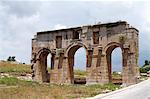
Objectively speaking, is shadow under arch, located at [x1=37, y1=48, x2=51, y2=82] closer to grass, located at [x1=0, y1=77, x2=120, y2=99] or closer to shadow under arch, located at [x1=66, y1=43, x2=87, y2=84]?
shadow under arch, located at [x1=66, y1=43, x2=87, y2=84]

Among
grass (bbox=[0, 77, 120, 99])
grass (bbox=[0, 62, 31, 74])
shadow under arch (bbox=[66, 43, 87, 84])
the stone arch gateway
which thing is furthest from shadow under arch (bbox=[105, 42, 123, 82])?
grass (bbox=[0, 62, 31, 74])

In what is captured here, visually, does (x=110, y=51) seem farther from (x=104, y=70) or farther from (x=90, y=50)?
(x=104, y=70)

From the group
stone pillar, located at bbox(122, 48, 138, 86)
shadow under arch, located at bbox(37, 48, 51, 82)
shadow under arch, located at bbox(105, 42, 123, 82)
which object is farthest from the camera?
shadow under arch, located at bbox(37, 48, 51, 82)

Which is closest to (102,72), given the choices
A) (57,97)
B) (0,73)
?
(0,73)

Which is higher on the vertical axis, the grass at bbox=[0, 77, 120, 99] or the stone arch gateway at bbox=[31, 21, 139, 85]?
the stone arch gateway at bbox=[31, 21, 139, 85]

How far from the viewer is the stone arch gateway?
3717 centimetres

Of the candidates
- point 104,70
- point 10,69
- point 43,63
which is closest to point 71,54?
point 43,63

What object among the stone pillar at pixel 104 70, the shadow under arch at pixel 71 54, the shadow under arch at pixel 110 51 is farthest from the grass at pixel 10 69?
the shadow under arch at pixel 110 51

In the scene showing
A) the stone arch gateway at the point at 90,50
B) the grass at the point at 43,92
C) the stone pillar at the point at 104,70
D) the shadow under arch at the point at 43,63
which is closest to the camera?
the grass at the point at 43,92

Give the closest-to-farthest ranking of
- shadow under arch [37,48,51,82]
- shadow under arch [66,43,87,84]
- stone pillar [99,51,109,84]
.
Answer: stone pillar [99,51,109,84] < shadow under arch [66,43,87,84] < shadow under arch [37,48,51,82]

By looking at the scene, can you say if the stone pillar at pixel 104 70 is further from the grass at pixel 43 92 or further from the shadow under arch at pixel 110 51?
A: the grass at pixel 43 92

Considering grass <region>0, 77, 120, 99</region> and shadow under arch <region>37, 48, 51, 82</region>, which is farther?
shadow under arch <region>37, 48, 51, 82</region>

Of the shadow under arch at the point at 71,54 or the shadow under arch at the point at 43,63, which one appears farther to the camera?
the shadow under arch at the point at 43,63

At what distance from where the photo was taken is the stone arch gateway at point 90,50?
122ft
